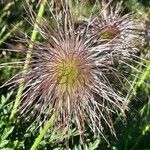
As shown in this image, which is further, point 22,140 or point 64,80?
point 22,140

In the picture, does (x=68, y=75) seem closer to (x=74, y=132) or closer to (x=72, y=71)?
(x=72, y=71)

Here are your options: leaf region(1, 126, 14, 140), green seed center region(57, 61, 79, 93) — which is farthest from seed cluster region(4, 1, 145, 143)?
leaf region(1, 126, 14, 140)

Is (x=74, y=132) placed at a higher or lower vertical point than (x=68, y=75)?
lower

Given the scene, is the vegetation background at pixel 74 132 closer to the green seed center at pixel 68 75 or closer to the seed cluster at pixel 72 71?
the seed cluster at pixel 72 71

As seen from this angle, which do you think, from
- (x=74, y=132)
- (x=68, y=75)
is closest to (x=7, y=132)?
(x=74, y=132)

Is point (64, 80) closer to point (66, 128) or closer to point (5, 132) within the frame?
point (66, 128)

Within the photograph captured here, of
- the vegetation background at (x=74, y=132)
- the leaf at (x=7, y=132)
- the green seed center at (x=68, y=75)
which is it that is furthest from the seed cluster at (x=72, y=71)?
the leaf at (x=7, y=132)

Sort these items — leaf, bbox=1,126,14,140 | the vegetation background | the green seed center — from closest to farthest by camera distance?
the green seed center
leaf, bbox=1,126,14,140
the vegetation background

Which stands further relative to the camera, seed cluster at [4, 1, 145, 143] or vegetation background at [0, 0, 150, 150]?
vegetation background at [0, 0, 150, 150]

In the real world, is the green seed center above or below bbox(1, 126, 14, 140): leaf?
above

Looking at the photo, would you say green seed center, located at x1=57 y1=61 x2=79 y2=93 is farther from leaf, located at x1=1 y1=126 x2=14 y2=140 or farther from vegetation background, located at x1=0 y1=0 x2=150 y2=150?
leaf, located at x1=1 y1=126 x2=14 y2=140

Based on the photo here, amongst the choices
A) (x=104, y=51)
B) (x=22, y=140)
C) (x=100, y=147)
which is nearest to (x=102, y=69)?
(x=104, y=51)
